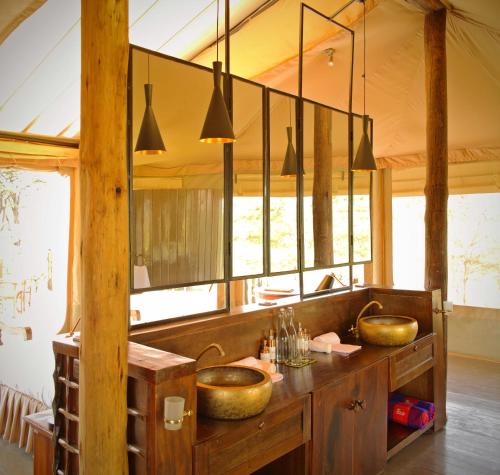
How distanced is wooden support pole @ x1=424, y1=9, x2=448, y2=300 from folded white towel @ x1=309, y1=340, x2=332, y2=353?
123cm

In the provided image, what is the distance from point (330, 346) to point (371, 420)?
0.44 metres

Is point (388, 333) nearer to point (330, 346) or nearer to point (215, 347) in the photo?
point (330, 346)

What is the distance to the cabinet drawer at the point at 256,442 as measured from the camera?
1713 mm

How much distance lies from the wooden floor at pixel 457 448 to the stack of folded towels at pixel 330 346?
2.31ft

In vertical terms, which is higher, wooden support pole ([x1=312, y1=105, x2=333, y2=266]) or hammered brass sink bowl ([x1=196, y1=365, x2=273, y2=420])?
wooden support pole ([x1=312, y1=105, x2=333, y2=266])

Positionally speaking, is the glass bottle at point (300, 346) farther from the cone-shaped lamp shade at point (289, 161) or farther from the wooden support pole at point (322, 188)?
the cone-shaped lamp shade at point (289, 161)

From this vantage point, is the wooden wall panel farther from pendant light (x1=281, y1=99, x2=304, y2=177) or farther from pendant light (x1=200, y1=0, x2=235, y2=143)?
pendant light (x1=281, y1=99, x2=304, y2=177)

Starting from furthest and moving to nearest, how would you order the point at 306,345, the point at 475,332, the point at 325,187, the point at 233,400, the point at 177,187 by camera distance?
1. the point at 475,332
2. the point at 325,187
3. the point at 306,345
4. the point at 177,187
5. the point at 233,400

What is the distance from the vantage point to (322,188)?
3281mm

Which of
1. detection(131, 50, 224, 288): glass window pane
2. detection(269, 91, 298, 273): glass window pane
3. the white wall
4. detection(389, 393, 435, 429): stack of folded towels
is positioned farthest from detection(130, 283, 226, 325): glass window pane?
the white wall

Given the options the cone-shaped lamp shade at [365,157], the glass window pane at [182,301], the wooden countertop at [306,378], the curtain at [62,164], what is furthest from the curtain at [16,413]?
the cone-shaped lamp shade at [365,157]

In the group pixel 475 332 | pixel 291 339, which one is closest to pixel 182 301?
pixel 291 339

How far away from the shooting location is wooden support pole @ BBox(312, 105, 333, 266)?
10.6 ft

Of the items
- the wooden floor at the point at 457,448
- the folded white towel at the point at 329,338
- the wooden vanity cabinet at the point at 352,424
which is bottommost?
the wooden floor at the point at 457,448
